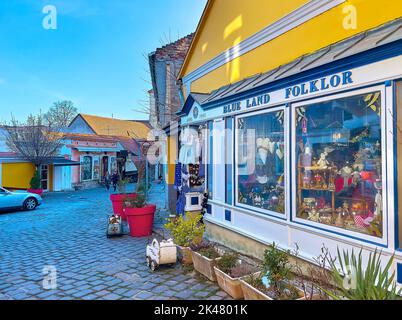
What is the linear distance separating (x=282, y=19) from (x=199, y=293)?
15.7 ft

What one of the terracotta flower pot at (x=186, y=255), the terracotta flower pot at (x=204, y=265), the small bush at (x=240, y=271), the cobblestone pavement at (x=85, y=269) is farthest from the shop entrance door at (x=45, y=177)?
the small bush at (x=240, y=271)

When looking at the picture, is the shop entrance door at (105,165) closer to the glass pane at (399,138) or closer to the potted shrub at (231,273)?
the potted shrub at (231,273)

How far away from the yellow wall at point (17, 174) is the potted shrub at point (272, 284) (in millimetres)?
19322

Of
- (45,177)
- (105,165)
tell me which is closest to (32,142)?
(45,177)

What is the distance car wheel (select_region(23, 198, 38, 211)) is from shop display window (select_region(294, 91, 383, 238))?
12.8 metres

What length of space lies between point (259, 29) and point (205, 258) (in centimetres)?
453

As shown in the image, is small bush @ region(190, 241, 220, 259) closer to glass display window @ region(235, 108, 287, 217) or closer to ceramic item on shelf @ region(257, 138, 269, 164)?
glass display window @ region(235, 108, 287, 217)

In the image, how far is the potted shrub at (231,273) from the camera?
3934 millimetres

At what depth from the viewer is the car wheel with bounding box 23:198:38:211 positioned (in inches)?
524

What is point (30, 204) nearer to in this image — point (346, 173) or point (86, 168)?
point (86, 168)

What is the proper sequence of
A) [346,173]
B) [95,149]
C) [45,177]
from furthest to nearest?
[95,149] < [45,177] < [346,173]

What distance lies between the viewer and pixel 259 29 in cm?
604

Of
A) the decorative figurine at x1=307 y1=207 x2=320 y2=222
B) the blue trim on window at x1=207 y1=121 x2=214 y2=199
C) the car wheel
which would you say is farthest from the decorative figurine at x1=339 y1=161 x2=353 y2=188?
the car wheel
